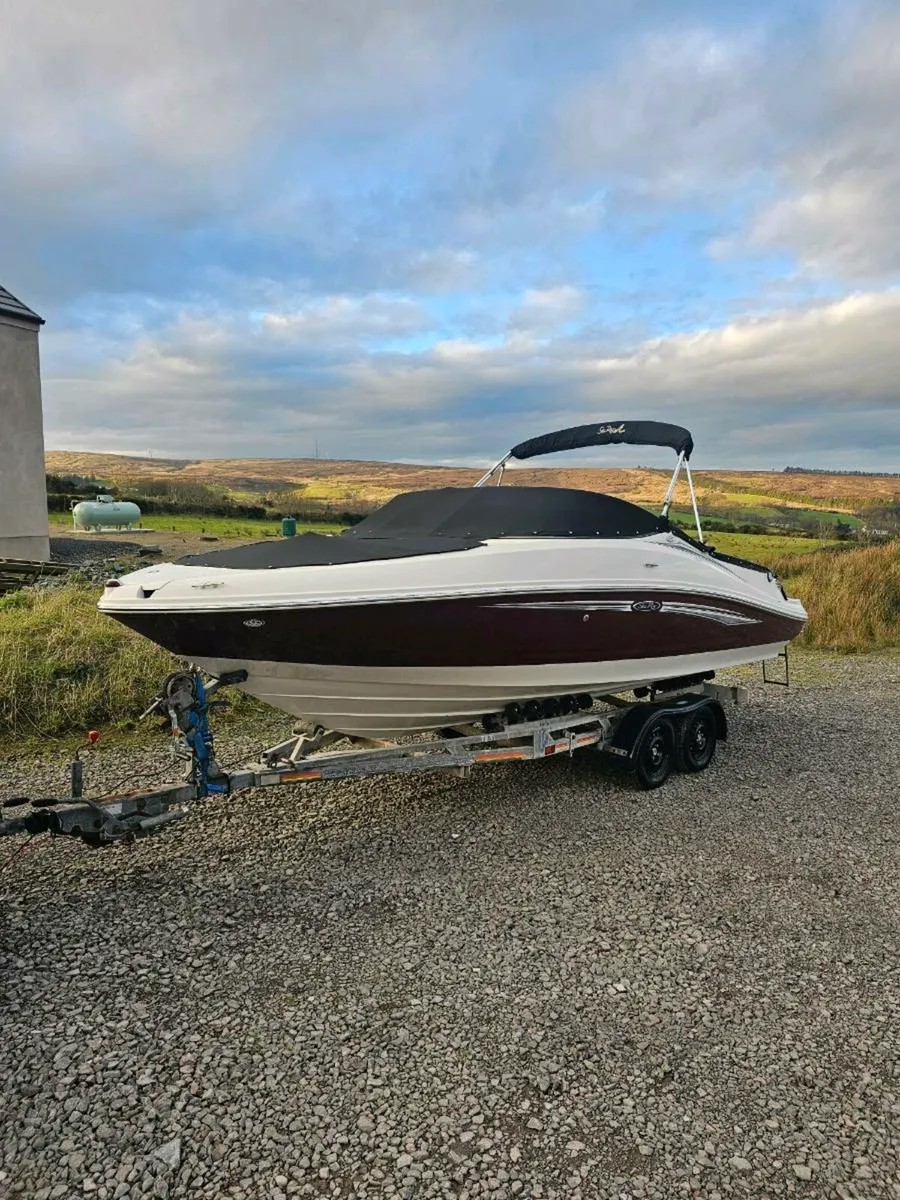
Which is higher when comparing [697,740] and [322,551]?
[322,551]

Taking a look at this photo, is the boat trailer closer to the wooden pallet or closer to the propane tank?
the wooden pallet

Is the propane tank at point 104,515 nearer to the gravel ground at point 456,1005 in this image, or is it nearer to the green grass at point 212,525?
the green grass at point 212,525

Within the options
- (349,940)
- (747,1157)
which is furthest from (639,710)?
(747,1157)

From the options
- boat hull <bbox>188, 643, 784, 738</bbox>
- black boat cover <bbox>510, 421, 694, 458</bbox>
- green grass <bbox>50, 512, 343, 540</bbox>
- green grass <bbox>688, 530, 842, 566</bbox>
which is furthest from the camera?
green grass <bbox>50, 512, 343, 540</bbox>

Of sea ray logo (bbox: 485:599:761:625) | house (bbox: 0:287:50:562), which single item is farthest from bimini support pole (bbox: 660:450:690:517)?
house (bbox: 0:287:50:562)

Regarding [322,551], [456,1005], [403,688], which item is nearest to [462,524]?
[322,551]

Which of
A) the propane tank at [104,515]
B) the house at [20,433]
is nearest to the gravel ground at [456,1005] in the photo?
the house at [20,433]

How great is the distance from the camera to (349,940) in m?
3.31

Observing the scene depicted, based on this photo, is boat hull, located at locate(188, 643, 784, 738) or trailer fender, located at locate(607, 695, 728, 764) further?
→ trailer fender, located at locate(607, 695, 728, 764)

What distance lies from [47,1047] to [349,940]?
45.7 inches

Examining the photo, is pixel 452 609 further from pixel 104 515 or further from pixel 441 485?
pixel 104 515

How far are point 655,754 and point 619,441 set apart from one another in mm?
2477

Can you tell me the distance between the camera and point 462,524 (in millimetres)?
4746

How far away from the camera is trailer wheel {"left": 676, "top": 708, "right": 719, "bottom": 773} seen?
5465mm
